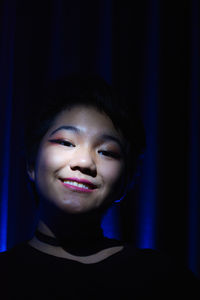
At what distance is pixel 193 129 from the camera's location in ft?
4.92

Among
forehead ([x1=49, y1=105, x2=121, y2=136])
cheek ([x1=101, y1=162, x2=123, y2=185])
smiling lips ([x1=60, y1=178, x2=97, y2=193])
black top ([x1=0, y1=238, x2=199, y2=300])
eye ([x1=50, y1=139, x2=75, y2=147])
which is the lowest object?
black top ([x1=0, y1=238, x2=199, y2=300])

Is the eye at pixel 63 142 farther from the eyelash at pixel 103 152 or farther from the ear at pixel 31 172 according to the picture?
the ear at pixel 31 172

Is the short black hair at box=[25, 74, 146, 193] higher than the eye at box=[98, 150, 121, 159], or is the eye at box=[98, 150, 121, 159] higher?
the short black hair at box=[25, 74, 146, 193]

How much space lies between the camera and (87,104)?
3.32 feet

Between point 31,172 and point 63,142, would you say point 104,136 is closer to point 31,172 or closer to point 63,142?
point 63,142

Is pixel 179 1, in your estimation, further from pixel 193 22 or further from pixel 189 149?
pixel 189 149

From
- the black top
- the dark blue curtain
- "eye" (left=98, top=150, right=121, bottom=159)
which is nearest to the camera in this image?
the black top

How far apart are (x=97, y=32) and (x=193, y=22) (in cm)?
44

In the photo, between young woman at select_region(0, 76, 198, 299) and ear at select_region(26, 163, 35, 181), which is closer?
young woman at select_region(0, 76, 198, 299)

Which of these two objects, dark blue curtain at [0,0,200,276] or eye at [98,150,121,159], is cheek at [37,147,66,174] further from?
dark blue curtain at [0,0,200,276]

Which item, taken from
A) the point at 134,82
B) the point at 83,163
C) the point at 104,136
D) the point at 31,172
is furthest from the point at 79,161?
the point at 134,82

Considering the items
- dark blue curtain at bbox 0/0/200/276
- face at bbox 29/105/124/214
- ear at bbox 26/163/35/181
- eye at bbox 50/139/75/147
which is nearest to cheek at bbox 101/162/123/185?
face at bbox 29/105/124/214

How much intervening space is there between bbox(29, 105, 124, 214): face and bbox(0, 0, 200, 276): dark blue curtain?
0.51m

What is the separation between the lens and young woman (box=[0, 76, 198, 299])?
35.3 inches
